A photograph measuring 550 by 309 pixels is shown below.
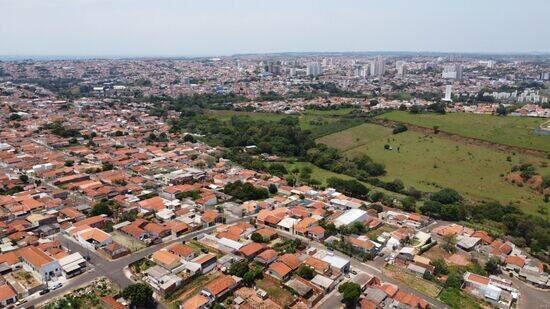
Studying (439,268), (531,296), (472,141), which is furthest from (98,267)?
(472,141)

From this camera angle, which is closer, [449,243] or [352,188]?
[449,243]

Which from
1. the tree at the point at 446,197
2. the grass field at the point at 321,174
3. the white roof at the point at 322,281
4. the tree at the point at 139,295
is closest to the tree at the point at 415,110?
the grass field at the point at 321,174

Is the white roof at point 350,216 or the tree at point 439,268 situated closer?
the tree at point 439,268

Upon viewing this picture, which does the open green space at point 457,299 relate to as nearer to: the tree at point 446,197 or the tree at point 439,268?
the tree at point 439,268

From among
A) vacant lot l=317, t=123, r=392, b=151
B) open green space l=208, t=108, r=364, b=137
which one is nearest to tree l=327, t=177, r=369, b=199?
vacant lot l=317, t=123, r=392, b=151

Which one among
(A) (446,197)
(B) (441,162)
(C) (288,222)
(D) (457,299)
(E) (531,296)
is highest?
(C) (288,222)

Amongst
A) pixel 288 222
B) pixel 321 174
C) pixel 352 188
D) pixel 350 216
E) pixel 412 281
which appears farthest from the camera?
pixel 321 174

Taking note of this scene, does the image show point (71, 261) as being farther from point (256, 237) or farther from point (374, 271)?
point (374, 271)
